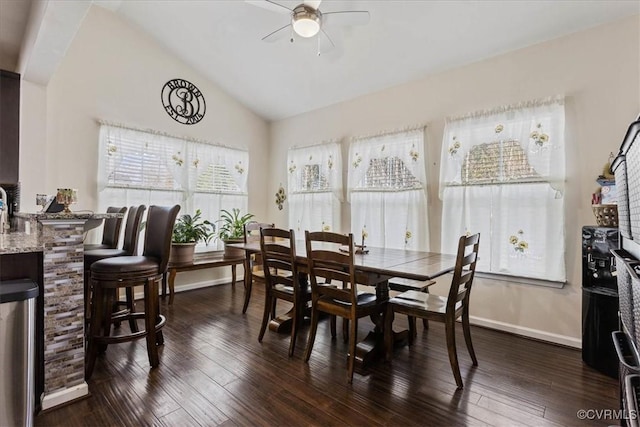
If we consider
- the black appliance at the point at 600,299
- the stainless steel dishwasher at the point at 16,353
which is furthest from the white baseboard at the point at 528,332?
the stainless steel dishwasher at the point at 16,353

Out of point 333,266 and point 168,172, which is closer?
point 333,266

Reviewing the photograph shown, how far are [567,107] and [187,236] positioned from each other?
172 inches

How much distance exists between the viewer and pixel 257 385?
2.06 m

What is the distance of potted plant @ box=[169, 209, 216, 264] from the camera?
3898 mm

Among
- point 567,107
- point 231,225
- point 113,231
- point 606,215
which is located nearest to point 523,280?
point 606,215

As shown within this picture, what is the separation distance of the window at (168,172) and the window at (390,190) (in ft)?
6.50

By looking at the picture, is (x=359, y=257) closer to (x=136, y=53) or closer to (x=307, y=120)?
(x=307, y=120)

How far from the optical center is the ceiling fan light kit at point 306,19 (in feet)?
7.56

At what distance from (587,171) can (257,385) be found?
10.4ft

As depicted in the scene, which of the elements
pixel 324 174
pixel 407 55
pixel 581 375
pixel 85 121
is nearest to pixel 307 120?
pixel 324 174

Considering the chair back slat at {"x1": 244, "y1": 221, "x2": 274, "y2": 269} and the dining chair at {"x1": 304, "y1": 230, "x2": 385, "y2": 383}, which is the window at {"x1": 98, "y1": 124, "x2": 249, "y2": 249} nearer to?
the chair back slat at {"x1": 244, "y1": 221, "x2": 274, "y2": 269}

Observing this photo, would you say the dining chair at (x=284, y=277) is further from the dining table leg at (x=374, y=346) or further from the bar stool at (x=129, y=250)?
the bar stool at (x=129, y=250)

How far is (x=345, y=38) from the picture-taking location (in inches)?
129

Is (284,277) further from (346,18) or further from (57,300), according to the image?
(346,18)
